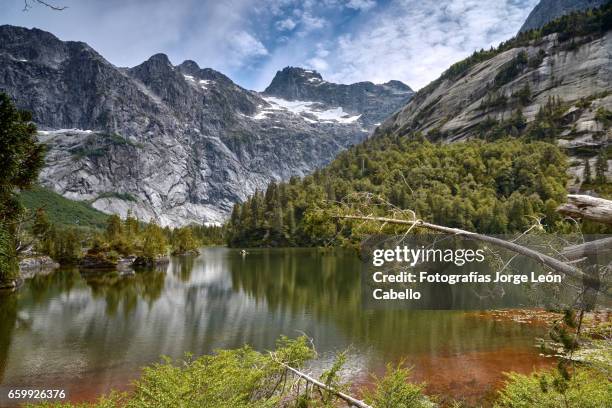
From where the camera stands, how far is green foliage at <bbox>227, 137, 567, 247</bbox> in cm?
8081

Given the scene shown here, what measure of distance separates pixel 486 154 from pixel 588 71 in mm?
43086

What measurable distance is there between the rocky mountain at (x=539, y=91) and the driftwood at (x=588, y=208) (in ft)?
346

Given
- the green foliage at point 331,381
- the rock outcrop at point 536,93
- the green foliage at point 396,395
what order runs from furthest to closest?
the rock outcrop at point 536,93
the green foliage at point 396,395
the green foliage at point 331,381

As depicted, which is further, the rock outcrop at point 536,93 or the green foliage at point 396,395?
the rock outcrop at point 536,93

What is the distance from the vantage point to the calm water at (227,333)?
1888cm

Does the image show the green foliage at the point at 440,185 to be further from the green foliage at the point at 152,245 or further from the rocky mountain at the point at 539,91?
the green foliage at the point at 152,245

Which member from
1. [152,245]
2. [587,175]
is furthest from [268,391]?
[587,175]

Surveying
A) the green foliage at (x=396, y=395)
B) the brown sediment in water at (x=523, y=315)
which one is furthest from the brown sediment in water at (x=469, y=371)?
the brown sediment in water at (x=523, y=315)

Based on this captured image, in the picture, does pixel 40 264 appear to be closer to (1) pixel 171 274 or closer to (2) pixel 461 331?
(1) pixel 171 274

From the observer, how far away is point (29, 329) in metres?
26.8

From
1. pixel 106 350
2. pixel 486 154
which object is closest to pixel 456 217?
pixel 486 154

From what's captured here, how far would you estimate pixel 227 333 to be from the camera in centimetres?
2600

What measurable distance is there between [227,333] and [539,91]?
13980 centimetres

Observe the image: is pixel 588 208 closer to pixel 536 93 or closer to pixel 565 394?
pixel 565 394
